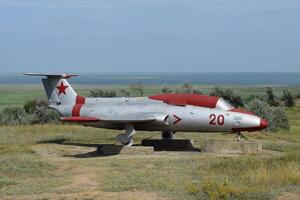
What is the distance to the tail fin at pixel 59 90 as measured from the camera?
25.3 meters

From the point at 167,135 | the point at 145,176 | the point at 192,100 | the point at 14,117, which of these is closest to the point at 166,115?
the point at 192,100

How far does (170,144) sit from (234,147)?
127 inches

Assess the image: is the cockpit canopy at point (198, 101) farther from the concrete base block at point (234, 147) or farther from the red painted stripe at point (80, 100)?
the red painted stripe at point (80, 100)

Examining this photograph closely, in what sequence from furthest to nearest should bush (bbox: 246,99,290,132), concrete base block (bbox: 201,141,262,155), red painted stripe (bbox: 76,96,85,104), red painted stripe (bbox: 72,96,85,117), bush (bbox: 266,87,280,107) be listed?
1. bush (bbox: 266,87,280,107)
2. bush (bbox: 246,99,290,132)
3. red painted stripe (bbox: 76,96,85,104)
4. red painted stripe (bbox: 72,96,85,117)
5. concrete base block (bbox: 201,141,262,155)

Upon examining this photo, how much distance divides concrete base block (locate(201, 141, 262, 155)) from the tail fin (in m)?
6.79

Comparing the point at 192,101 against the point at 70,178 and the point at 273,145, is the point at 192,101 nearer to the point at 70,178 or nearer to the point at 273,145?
the point at 273,145

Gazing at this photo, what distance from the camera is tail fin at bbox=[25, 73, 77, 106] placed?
25.3m

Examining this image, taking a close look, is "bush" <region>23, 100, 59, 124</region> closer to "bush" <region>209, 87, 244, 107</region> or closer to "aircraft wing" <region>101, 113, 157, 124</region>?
"aircraft wing" <region>101, 113, 157, 124</region>

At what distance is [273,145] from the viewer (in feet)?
79.2

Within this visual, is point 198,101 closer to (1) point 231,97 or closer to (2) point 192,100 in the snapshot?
(2) point 192,100

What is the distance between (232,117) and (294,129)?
15066 millimetres

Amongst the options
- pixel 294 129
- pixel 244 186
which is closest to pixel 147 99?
pixel 244 186

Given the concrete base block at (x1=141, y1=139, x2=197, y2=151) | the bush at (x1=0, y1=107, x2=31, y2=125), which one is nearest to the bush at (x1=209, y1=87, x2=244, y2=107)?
the bush at (x1=0, y1=107, x2=31, y2=125)

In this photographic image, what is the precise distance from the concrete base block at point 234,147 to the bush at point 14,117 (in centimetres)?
1834
